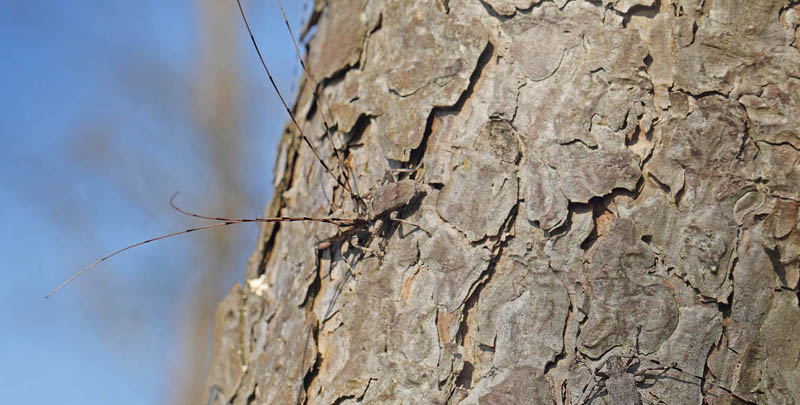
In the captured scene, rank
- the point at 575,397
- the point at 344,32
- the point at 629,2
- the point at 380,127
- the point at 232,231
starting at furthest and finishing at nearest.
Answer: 1. the point at 232,231
2. the point at 344,32
3. the point at 380,127
4. the point at 629,2
5. the point at 575,397

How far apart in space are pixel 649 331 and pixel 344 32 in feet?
3.28

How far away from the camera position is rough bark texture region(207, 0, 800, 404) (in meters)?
1.03

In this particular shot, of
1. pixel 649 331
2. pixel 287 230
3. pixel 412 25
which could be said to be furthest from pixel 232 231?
pixel 649 331

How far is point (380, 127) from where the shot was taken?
4.32 feet

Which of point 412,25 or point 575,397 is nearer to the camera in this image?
point 575,397

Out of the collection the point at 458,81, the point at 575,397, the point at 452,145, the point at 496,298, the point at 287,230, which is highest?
the point at 287,230

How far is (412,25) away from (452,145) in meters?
Result: 0.32

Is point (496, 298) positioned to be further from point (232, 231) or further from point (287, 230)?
point (232, 231)

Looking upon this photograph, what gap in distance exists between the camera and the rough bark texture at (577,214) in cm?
103

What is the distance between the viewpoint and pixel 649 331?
1029 mm

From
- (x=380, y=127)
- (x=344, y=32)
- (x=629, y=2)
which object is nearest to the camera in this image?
(x=629, y=2)

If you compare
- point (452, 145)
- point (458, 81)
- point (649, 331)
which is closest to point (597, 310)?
point (649, 331)

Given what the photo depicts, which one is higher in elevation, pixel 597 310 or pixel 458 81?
pixel 458 81

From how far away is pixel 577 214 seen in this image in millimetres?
1082
